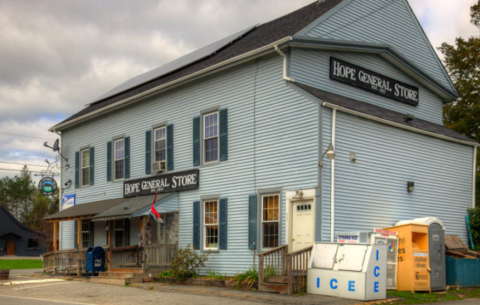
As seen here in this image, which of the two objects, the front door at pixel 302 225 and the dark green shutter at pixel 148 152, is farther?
the dark green shutter at pixel 148 152

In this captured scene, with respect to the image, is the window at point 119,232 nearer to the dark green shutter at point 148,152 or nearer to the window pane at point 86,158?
the dark green shutter at point 148,152

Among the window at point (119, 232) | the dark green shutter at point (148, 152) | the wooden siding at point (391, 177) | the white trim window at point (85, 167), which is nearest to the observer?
the wooden siding at point (391, 177)

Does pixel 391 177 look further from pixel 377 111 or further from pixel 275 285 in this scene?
pixel 275 285

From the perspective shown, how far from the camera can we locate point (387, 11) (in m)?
20.4

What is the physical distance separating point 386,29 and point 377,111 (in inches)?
167

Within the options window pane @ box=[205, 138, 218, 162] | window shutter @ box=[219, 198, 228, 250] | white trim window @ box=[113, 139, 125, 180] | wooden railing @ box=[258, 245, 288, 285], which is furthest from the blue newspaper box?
wooden railing @ box=[258, 245, 288, 285]

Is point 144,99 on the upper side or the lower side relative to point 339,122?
upper

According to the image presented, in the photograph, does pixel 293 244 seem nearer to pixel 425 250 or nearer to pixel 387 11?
pixel 425 250

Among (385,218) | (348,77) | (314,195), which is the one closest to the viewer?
(314,195)

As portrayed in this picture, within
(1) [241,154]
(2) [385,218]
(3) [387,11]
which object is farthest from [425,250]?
(3) [387,11]

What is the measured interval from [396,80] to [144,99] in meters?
9.58

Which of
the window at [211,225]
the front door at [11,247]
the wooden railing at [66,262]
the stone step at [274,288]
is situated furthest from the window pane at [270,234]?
the front door at [11,247]

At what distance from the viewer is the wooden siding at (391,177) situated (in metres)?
15.7

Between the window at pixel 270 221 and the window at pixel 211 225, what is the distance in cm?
226
